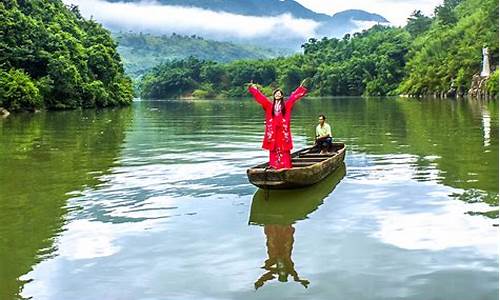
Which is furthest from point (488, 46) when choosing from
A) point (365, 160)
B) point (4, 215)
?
point (4, 215)

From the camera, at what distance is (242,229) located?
31.9 feet

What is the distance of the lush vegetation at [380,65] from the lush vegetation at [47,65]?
39707 mm

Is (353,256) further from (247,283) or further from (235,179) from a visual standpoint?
(235,179)

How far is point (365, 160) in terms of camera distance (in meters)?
17.2

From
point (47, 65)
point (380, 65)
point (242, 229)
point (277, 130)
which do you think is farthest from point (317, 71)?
point (242, 229)

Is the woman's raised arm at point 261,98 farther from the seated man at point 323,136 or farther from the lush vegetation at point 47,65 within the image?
the lush vegetation at point 47,65

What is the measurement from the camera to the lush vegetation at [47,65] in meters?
48.9

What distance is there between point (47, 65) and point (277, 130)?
153 ft

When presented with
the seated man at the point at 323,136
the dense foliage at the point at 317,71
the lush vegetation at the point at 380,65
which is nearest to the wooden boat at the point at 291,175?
the seated man at the point at 323,136

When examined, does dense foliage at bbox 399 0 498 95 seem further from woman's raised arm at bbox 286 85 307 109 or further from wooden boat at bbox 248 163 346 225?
woman's raised arm at bbox 286 85 307 109

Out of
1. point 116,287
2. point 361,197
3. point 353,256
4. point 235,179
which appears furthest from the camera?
point 235,179

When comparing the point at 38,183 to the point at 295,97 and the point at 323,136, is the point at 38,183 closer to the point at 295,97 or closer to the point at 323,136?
the point at 295,97

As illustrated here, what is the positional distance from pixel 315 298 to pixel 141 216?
189 inches

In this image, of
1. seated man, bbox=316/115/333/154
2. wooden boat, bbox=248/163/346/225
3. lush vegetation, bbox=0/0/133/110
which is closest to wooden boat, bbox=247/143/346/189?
wooden boat, bbox=248/163/346/225
